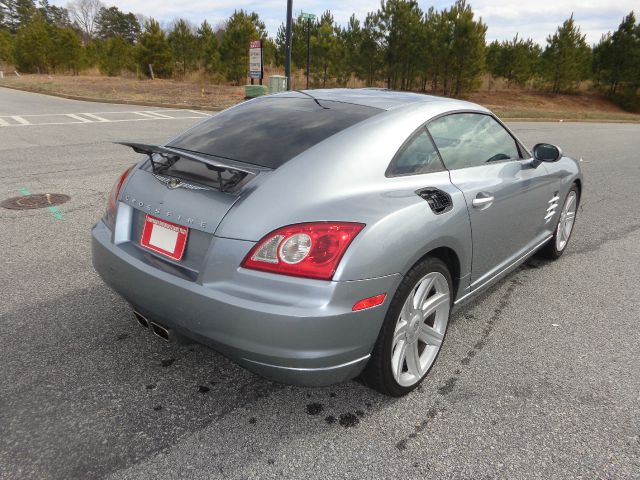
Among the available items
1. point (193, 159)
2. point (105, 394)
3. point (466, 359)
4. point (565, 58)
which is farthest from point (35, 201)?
point (565, 58)

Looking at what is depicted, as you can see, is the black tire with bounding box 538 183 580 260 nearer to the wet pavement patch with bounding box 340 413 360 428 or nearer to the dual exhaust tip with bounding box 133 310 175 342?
the wet pavement patch with bounding box 340 413 360 428

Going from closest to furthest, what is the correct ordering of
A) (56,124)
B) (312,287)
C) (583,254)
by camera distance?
(312,287), (583,254), (56,124)

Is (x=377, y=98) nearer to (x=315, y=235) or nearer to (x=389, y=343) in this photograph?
(x=315, y=235)

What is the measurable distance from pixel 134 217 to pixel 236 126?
855mm

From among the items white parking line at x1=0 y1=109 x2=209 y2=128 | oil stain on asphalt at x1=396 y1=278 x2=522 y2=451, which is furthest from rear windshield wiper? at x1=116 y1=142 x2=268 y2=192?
white parking line at x1=0 y1=109 x2=209 y2=128

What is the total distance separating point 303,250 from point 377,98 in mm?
1498

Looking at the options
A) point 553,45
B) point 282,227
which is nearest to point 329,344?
point 282,227

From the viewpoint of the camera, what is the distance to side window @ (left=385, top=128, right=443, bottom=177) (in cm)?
247

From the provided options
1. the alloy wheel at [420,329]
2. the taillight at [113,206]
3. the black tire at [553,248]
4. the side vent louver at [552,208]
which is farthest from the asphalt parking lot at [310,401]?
the taillight at [113,206]

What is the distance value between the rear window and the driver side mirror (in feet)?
5.19

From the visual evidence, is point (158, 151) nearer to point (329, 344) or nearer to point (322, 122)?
point (322, 122)

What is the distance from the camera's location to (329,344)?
203 cm

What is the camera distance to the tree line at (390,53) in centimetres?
3344

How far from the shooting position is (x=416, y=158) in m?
2.61
